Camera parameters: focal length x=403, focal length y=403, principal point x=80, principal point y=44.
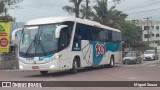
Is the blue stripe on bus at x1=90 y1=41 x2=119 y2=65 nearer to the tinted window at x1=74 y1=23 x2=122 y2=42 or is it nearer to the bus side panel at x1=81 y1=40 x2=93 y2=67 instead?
the tinted window at x1=74 y1=23 x2=122 y2=42

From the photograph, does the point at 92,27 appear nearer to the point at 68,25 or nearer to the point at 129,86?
the point at 68,25

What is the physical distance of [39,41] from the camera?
22.8 metres

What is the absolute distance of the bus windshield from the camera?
2261 centimetres

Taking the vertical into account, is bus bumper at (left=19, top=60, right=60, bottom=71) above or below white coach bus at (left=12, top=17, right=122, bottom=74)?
below

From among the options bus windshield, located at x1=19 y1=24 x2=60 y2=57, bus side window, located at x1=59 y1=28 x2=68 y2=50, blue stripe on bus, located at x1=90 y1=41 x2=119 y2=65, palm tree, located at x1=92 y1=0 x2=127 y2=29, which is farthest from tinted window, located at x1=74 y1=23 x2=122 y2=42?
palm tree, located at x1=92 y1=0 x2=127 y2=29

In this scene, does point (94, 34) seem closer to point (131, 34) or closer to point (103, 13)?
point (103, 13)

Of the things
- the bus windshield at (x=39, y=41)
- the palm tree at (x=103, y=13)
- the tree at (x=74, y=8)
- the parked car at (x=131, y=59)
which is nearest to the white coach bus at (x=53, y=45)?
the bus windshield at (x=39, y=41)

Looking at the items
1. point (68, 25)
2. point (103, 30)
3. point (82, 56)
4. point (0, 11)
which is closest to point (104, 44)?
point (103, 30)

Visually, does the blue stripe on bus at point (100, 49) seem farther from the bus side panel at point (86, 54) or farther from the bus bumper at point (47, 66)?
the bus bumper at point (47, 66)

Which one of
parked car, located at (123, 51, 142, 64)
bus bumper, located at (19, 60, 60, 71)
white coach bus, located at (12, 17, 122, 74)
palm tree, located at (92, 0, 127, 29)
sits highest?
palm tree, located at (92, 0, 127, 29)

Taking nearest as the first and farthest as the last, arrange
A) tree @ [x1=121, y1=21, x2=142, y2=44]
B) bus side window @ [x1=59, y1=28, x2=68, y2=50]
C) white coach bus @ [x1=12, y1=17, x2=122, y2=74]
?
white coach bus @ [x1=12, y1=17, x2=122, y2=74] < bus side window @ [x1=59, y1=28, x2=68, y2=50] < tree @ [x1=121, y1=21, x2=142, y2=44]

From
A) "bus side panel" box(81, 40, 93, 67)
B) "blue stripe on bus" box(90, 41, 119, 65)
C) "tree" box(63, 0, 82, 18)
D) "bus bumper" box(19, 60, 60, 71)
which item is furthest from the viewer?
"tree" box(63, 0, 82, 18)

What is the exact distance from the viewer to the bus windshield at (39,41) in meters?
22.6

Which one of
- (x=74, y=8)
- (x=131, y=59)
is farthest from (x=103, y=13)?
(x=131, y=59)
